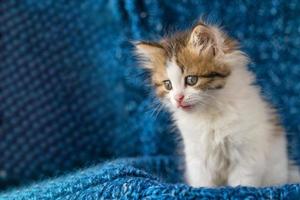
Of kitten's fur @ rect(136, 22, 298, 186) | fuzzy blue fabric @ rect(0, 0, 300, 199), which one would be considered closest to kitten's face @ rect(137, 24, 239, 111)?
kitten's fur @ rect(136, 22, 298, 186)

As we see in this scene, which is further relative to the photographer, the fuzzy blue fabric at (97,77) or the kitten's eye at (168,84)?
the fuzzy blue fabric at (97,77)

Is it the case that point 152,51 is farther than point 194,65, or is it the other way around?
point 152,51

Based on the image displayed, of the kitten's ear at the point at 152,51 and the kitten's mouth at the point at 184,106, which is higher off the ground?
the kitten's ear at the point at 152,51

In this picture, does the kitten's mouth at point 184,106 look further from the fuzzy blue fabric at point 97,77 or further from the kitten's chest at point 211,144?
the fuzzy blue fabric at point 97,77

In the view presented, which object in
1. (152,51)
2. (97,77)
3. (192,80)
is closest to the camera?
(192,80)

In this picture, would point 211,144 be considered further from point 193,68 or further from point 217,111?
point 193,68

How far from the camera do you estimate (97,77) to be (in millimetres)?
1876

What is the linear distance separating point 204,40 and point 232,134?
23 cm

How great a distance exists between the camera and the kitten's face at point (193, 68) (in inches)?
48.8

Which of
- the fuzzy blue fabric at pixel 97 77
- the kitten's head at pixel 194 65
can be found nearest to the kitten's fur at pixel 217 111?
the kitten's head at pixel 194 65

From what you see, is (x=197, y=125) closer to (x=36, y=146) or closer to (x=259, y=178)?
(x=259, y=178)

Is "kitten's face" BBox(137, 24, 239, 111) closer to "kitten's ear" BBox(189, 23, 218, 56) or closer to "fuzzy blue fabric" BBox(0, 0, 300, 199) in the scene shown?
"kitten's ear" BBox(189, 23, 218, 56)

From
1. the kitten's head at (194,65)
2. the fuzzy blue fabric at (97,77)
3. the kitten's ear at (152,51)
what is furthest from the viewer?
the fuzzy blue fabric at (97,77)

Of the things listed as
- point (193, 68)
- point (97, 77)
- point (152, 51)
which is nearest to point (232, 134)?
point (193, 68)
